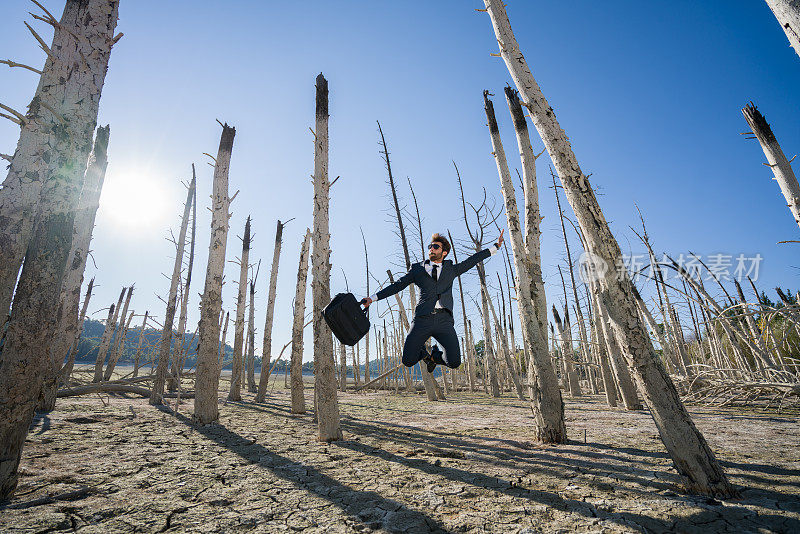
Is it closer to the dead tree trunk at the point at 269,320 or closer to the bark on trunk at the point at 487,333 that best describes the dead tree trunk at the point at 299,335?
the dead tree trunk at the point at 269,320

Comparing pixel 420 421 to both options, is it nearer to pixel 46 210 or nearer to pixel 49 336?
pixel 49 336

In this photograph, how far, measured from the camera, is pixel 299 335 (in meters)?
6.80

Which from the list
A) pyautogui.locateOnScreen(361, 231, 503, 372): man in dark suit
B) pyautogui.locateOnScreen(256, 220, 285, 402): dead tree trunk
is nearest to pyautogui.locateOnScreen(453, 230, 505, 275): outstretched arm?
pyautogui.locateOnScreen(361, 231, 503, 372): man in dark suit

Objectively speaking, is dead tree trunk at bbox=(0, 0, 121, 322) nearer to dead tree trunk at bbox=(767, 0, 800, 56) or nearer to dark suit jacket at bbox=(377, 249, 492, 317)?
dark suit jacket at bbox=(377, 249, 492, 317)

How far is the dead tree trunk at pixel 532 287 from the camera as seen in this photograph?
411 centimetres

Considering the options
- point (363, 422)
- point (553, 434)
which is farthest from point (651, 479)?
point (363, 422)

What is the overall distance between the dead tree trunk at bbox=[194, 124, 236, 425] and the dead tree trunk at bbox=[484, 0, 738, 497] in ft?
17.6

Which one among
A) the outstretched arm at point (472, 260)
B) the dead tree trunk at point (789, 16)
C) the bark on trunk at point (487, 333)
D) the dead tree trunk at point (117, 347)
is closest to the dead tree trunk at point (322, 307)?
the outstretched arm at point (472, 260)

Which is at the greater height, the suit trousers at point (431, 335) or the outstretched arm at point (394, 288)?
the outstretched arm at point (394, 288)

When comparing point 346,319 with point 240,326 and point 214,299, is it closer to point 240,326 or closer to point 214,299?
point 214,299

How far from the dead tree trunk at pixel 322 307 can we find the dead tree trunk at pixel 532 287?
2501mm

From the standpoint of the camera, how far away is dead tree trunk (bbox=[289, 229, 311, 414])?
6.67 metres

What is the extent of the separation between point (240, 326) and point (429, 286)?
7.31 metres

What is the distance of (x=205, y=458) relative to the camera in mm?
3508
